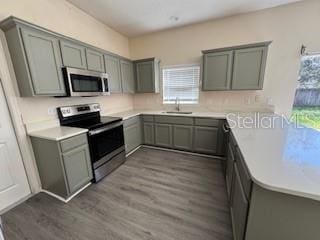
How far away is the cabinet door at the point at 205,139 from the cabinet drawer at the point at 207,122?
0.08 m

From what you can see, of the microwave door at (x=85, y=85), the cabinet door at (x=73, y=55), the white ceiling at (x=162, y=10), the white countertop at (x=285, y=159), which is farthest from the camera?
the white ceiling at (x=162, y=10)

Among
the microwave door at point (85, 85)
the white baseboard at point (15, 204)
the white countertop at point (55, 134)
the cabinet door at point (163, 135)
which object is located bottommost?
the white baseboard at point (15, 204)

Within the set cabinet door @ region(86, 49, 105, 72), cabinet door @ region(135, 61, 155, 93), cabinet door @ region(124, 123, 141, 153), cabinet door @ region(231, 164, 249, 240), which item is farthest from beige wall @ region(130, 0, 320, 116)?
cabinet door @ region(231, 164, 249, 240)

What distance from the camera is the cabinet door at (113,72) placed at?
9.70 ft

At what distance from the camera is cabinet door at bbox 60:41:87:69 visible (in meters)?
2.11

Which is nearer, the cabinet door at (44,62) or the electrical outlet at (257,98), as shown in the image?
the cabinet door at (44,62)

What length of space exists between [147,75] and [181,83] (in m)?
0.89

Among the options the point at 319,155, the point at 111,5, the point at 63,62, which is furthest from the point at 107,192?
the point at 111,5

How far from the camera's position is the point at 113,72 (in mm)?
3096

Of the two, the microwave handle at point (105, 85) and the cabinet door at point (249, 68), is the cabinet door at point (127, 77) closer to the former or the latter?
the microwave handle at point (105, 85)

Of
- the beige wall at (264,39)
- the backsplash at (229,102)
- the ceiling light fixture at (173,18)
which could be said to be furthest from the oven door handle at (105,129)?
the ceiling light fixture at (173,18)

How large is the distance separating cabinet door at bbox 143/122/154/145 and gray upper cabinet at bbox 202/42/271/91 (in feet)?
5.16

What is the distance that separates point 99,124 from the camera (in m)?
2.35

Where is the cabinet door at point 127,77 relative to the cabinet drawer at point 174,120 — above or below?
above
